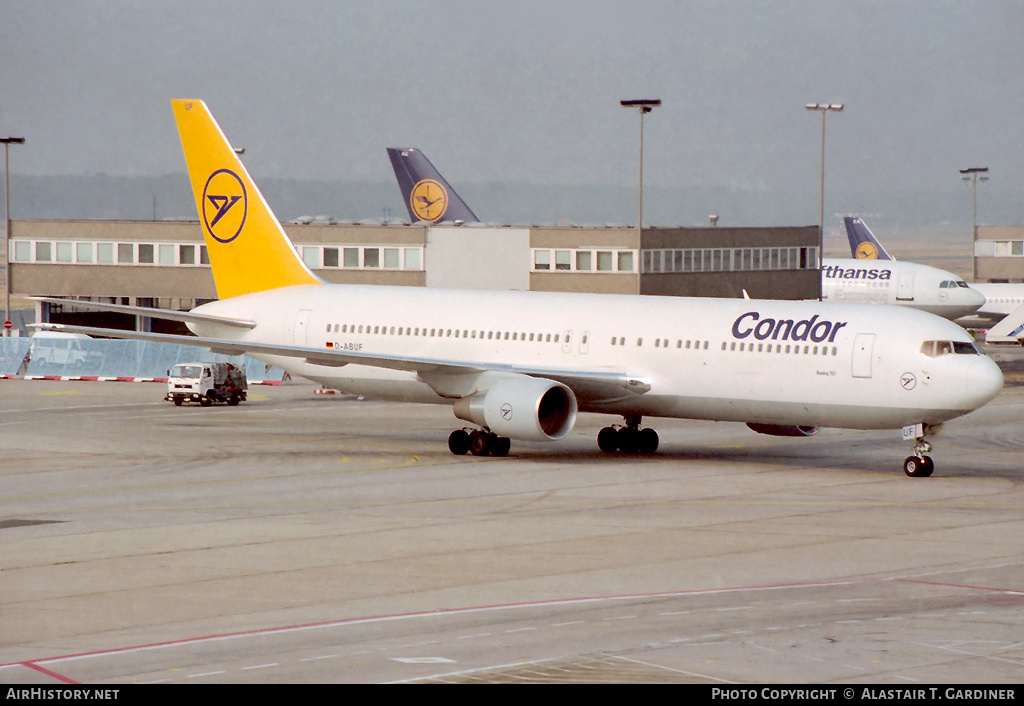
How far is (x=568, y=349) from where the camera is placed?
137 ft

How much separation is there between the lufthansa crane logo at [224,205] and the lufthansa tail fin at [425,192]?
38.8m

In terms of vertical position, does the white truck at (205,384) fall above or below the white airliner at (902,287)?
below

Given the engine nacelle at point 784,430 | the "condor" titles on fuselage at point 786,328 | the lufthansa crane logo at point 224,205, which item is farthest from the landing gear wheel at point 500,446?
the lufthansa crane logo at point 224,205

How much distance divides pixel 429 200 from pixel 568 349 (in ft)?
159

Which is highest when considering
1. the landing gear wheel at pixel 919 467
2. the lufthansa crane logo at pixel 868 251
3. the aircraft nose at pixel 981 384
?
the lufthansa crane logo at pixel 868 251

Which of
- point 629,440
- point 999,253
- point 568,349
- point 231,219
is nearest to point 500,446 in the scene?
point 568,349

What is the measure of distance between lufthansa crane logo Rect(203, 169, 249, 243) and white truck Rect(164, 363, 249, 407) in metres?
9.41

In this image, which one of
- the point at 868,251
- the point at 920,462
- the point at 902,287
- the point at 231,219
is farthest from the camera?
the point at 868,251

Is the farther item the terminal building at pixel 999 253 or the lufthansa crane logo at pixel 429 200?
the terminal building at pixel 999 253

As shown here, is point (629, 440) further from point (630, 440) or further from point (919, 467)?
point (919, 467)

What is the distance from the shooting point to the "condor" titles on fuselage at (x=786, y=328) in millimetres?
38219

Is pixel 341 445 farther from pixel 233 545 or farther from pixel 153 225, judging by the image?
pixel 153 225

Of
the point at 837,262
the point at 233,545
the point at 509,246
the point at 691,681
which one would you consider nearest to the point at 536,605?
the point at 691,681

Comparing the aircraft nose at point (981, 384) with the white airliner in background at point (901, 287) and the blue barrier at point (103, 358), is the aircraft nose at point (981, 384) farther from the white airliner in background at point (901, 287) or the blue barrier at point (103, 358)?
the white airliner in background at point (901, 287)
